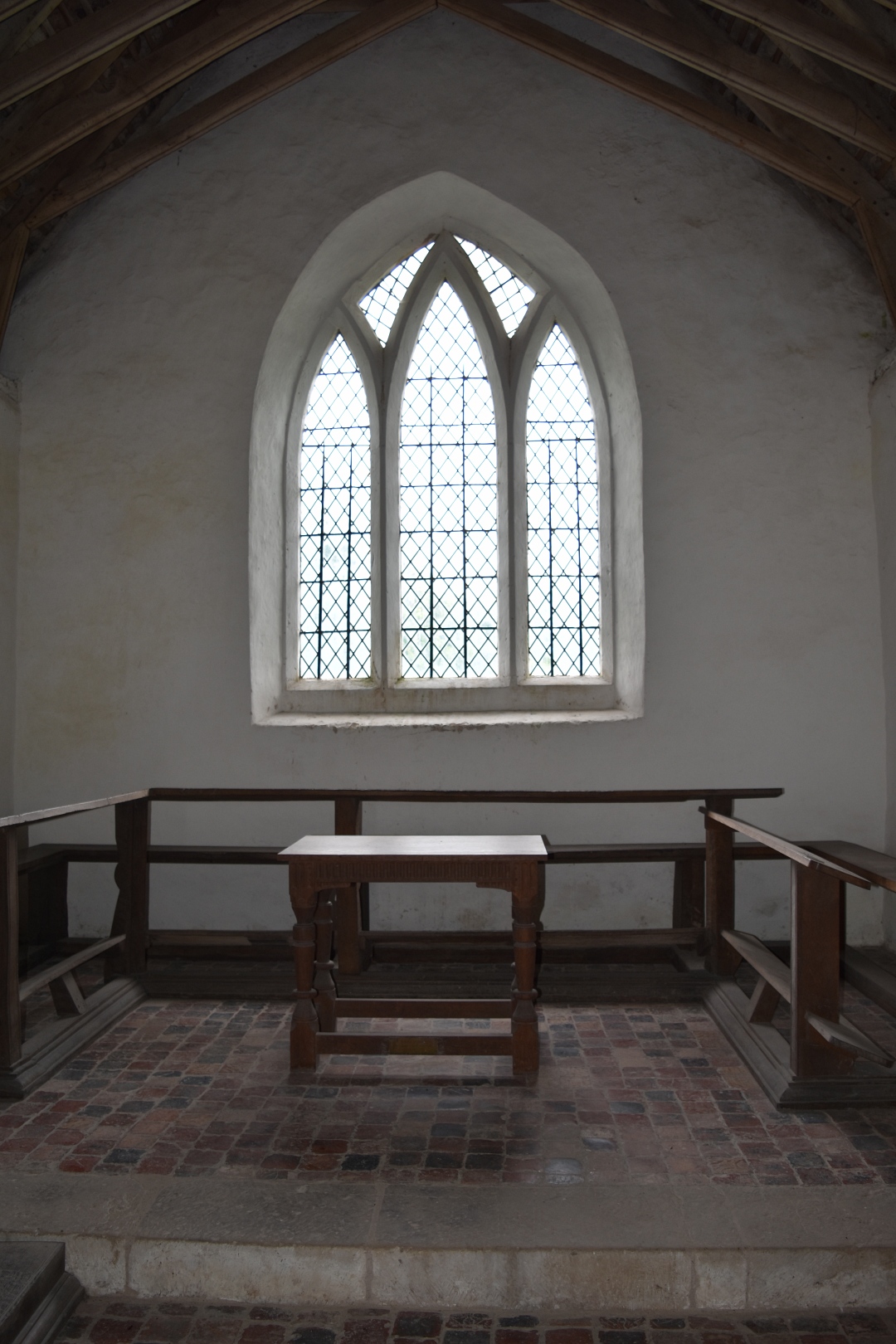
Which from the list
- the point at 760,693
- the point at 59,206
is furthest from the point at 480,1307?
the point at 59,206

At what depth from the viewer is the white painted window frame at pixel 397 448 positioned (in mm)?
6488

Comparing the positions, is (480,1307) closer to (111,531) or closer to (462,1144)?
(462,1144)

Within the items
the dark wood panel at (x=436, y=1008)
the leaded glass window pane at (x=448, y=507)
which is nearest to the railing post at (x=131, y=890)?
the dark wood panel at (x=436, y=1008)

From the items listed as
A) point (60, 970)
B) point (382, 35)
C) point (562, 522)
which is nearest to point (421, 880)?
point (60, 970)

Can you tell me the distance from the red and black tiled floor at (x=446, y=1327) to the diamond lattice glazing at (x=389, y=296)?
5924 millimetres

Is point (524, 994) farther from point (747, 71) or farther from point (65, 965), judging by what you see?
point (747, 71)

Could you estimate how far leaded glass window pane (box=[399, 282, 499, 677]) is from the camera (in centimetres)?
682

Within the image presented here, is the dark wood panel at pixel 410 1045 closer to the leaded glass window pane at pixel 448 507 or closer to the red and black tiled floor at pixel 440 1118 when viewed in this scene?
the red and black tiled floor at pixel 440 1118

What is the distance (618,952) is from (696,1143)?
82.0 inches

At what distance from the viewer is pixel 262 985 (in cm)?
505

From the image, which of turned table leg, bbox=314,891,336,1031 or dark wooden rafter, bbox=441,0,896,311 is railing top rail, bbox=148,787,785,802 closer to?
turned table leg, bbox=314,891,336,1031

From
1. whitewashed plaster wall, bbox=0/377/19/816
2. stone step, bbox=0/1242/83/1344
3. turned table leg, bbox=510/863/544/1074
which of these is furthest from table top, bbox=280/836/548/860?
whitewashed plaster wall, bbox=0/377/19/816

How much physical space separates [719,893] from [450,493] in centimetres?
322

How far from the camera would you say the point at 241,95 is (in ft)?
19.8
